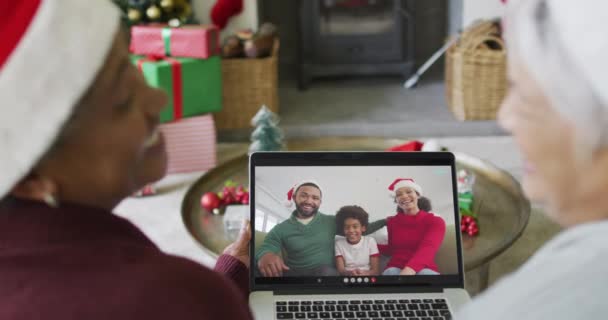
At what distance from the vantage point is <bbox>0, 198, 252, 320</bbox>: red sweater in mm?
750

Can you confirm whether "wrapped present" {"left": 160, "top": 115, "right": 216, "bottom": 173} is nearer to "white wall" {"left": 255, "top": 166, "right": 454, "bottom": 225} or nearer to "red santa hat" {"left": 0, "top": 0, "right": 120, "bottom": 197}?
"white wall" {"left": 255, "top": 166, "right": 454, "bottom": 225}

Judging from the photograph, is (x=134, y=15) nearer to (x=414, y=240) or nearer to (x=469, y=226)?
(x=469, y=226)

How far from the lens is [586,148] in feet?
2.15

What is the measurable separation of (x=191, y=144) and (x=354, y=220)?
71.0 inches

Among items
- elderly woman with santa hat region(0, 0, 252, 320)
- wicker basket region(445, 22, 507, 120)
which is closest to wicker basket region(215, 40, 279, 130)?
wicker basket region(445, 22, 507, 120)

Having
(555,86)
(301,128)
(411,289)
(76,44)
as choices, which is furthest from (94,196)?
(301,128)

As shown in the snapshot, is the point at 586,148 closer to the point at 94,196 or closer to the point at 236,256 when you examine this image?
the point at 94,196

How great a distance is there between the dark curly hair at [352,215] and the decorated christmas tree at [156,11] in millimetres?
1977

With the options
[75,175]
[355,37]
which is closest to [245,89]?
[355,37]

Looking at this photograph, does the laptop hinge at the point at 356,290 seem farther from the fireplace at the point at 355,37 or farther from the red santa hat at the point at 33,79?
the fireplace at the point at 355,37

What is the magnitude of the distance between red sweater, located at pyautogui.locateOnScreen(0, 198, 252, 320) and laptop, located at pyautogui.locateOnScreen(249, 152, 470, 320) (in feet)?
1.66

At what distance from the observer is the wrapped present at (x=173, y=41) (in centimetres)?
294

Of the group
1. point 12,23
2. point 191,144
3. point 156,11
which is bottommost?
point 191,144

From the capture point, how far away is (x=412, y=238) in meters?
1.36
